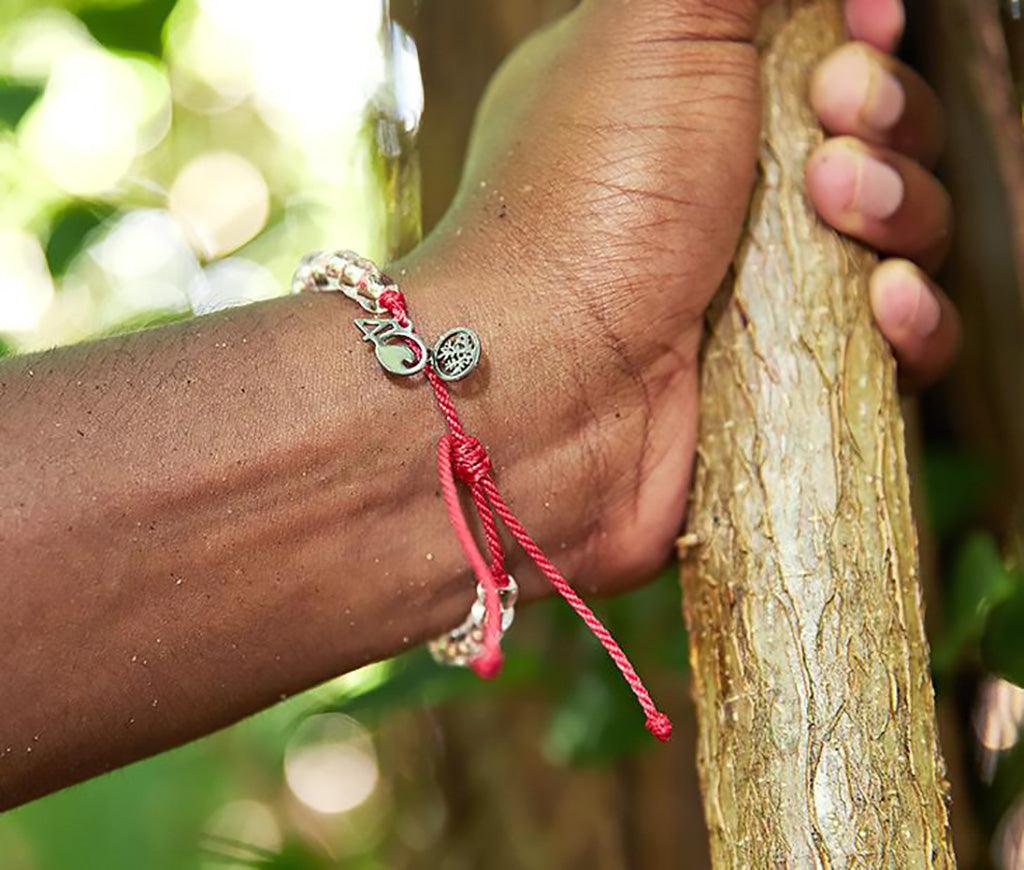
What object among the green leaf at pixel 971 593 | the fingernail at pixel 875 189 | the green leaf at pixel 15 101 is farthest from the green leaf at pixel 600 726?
the green leaf at pixel 15 101

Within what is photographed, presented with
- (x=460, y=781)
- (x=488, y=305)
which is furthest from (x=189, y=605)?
Result: (x=460, y=781)

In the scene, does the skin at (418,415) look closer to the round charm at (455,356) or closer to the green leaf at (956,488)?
the round charm at (455,356)

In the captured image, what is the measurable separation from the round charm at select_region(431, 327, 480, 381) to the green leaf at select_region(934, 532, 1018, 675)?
53 centimetres

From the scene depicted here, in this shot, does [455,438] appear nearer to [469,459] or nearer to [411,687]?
[469,459]

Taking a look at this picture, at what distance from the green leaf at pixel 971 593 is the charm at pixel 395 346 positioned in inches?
21.8

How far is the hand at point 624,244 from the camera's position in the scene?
80 centimetres

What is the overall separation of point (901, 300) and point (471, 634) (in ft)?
1.18

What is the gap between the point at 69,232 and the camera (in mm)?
1335

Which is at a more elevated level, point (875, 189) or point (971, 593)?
point (875, 189)

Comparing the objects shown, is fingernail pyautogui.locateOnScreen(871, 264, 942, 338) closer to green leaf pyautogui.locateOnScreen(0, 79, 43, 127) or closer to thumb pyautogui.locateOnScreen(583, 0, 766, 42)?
thumb pyautogui.locateOnScreen(583, 0, 766, 42)

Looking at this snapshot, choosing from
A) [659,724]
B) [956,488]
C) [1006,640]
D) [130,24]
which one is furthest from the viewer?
[130,24]

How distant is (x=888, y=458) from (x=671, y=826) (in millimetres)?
840

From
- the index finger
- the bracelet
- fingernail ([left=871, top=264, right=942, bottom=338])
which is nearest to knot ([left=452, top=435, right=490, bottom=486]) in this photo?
the bracelet

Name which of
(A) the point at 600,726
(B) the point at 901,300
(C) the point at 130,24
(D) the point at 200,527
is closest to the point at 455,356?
(D) the point at 200,527
